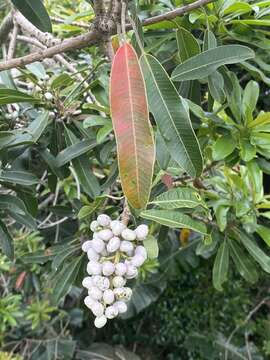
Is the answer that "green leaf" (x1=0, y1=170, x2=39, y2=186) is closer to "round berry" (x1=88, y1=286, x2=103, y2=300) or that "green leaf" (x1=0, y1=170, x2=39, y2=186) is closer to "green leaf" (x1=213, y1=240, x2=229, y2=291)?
"round berry" (x1=88, y1=286, x2=103, y2=300)

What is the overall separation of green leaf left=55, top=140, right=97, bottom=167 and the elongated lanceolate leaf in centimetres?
35

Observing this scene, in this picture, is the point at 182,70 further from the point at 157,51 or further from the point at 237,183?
the point at 237,183

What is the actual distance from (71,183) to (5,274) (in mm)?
487

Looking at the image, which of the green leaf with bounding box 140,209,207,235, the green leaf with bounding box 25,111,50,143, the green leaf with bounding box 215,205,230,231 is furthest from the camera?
the green leaf with bounding box 215,205,230,231

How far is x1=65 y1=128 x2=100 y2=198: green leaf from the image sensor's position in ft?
2.74

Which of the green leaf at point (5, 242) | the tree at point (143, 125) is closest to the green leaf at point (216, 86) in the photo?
the tree at point (143, 125)

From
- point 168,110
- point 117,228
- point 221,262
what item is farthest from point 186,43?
point 221,262

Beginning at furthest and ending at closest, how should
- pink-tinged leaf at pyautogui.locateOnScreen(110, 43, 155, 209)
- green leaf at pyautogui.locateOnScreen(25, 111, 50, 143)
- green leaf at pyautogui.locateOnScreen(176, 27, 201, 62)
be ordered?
green leaf at pyautogui.locateOnScreen(25, 111, 50, 143) → green leaf at pyautogui.locateOnScreen(176, 27, 201, 62) → pink-tinged leaf at pyautogui.locateOnScreen(110, 43, 155, 209)

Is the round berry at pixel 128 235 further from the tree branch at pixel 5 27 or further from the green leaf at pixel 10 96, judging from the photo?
the tree branch at pixel 5 27

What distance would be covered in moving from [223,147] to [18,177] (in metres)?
0.37

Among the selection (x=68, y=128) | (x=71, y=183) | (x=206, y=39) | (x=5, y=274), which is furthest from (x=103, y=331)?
(x=206, y=39)

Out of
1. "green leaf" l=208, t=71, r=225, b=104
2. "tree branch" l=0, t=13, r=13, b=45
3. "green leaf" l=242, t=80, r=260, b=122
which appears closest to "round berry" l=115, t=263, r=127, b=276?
"green leaf" l=208, t=71, r=225, b=104

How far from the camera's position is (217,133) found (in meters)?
0.90

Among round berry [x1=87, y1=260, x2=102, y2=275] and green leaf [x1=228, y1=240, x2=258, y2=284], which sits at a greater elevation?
round berry [x1=87, y1=260, x2=102, y2=275]
